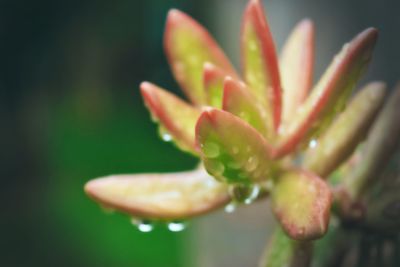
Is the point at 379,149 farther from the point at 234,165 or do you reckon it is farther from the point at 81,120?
the point at 81,120

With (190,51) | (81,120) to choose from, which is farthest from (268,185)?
(81,120)

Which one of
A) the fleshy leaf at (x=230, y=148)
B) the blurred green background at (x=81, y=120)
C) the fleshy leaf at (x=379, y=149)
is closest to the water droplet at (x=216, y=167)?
the fleshy leaf at (x=230, y=148)

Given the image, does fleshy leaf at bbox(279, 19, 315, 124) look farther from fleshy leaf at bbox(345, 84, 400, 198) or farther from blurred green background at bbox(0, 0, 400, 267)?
blurred green background at bbox(0, 0, 400, 267)

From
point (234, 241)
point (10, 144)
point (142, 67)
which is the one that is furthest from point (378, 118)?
point (142, 67)

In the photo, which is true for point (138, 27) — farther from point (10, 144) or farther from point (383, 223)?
point (383, 223)

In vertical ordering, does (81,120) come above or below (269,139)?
above

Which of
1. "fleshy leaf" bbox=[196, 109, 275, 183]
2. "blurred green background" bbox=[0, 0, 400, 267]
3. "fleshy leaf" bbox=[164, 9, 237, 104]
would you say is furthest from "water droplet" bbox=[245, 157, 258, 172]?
"blurred green background" bbox=[0, 0, 400, 267]

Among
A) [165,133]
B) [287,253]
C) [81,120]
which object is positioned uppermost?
[81,120]
